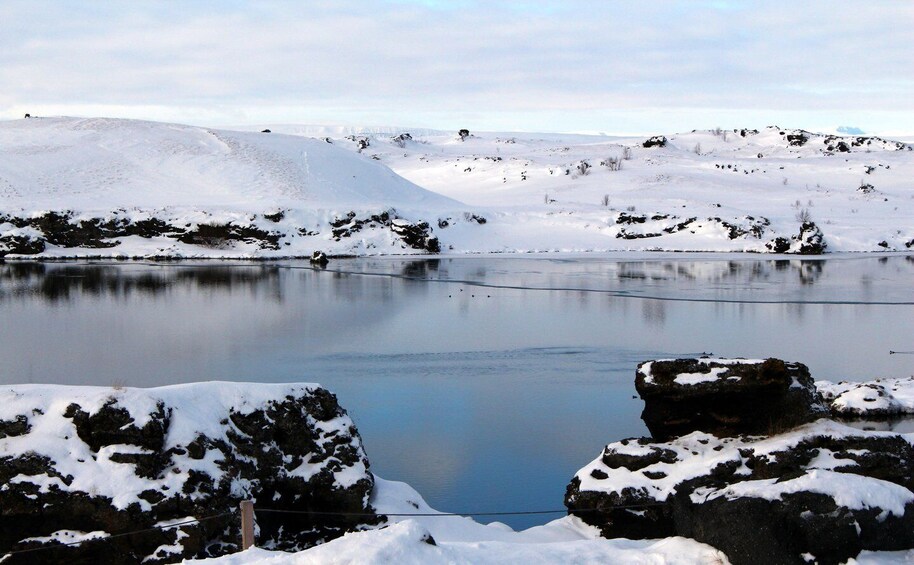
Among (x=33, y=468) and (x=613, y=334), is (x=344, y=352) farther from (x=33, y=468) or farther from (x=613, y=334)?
(x=33, y=468)

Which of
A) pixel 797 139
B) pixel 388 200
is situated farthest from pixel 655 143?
pixel 388 200

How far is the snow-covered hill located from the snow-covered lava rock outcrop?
4941cm

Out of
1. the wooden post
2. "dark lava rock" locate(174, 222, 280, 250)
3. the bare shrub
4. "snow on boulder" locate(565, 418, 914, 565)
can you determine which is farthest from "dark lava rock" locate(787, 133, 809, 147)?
the wooden post

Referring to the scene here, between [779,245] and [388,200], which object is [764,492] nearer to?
[779,245]

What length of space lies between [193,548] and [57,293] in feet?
104

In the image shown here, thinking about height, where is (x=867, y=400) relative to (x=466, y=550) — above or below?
below

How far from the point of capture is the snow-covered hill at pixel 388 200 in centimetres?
6381

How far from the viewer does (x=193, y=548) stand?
37.0 feet

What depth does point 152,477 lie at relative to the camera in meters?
11.7

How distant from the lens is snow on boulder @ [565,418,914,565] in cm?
898

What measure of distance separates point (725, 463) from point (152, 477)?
717 centimetres

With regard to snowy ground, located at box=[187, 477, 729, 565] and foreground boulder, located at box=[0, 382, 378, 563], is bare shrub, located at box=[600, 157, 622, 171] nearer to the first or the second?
snowy ground, located at box=[187, 477, 729, 565]

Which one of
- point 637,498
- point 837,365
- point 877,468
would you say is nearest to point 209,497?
point 637,498

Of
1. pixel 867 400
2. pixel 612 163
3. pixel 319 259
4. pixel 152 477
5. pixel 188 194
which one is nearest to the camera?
pixel 152 477
